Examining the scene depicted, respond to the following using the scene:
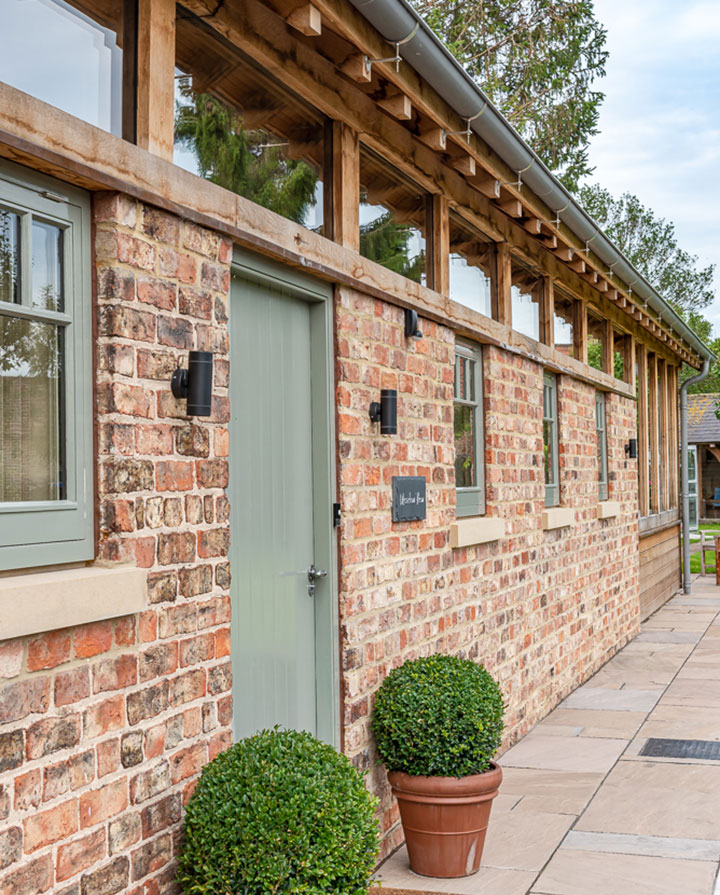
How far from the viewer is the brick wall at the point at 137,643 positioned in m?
2.57

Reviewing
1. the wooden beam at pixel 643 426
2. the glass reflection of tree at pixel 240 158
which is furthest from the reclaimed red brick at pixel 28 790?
the wooden beam at pixel 643 426

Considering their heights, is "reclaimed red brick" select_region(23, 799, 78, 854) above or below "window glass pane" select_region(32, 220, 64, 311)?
below

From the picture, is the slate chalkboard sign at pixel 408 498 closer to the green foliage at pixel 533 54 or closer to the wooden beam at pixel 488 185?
the wooden beam at pixel 488 185

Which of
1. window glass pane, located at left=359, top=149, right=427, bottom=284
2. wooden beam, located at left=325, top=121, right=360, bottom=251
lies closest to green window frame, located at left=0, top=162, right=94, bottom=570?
wooden beam, located at left=325, top=121, right=360, bottom=251

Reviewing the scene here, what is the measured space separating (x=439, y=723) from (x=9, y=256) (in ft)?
8.53

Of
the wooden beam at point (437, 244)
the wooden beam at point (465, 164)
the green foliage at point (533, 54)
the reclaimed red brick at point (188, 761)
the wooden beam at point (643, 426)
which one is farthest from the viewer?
the green foliage at point (533, 54)

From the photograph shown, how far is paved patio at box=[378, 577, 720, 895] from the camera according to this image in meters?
4.28

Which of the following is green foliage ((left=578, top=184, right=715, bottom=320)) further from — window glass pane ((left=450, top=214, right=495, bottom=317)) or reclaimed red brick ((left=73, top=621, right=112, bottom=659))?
reclaimed red brick ((left=73, top=621, right=112, bottom=659))

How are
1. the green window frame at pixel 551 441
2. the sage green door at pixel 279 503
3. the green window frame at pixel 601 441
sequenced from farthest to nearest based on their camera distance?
the green window frame at pixel 601 441, the green window frame at pixel 551 441, the sage green door at pixel 279 503

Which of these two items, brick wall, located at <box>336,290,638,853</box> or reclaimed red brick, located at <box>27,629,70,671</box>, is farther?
brick wall, located at <box>336,290,638,853</box>

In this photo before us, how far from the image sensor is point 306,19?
357cm

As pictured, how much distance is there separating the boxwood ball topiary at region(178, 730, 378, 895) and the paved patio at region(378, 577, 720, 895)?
52.8 inches

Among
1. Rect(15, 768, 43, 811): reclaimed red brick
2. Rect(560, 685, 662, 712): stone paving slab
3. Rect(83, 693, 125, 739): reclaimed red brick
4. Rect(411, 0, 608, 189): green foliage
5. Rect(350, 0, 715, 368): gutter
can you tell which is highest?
Rect(411, 0, 608, 189): green foliage

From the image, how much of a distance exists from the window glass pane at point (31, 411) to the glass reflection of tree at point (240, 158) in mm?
1016
